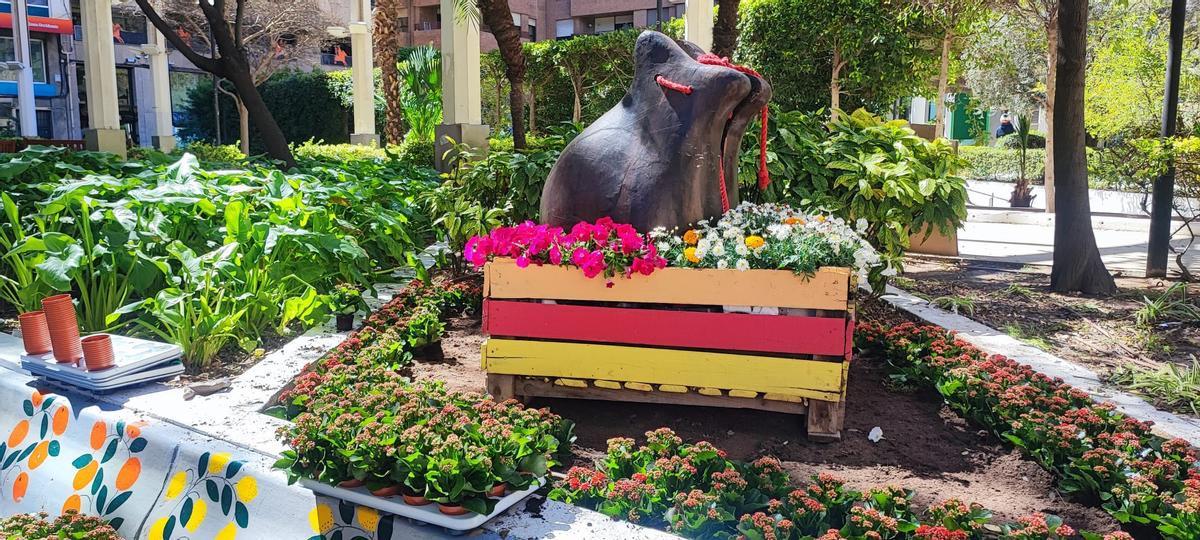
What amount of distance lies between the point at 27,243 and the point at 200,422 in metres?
1.69

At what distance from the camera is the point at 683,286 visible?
329 cm

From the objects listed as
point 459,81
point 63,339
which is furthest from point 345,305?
point 459,81

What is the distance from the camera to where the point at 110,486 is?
9.93 feet

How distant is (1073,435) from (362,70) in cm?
1601

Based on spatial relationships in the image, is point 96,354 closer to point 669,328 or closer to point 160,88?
point 669,328

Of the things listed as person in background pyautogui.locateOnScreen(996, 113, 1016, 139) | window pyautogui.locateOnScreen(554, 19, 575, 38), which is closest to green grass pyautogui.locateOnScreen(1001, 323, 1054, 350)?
person in background pyautogui.locateOnScreen(996, 113, 1016, 139)

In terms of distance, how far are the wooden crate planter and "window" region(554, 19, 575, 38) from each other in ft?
139

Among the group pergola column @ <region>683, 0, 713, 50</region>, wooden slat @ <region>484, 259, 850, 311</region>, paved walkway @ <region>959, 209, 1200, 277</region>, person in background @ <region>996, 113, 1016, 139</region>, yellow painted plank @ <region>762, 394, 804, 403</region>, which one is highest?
pergola column @ <region>683, 0, 713, 50</region>

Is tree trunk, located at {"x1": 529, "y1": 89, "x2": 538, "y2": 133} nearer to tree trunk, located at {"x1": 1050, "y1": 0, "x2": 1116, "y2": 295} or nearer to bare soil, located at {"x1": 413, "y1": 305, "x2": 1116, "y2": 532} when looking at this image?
tree trunk, located at {"x1": 1050, "y1": 0, "x2": 1116, "y2": 295}

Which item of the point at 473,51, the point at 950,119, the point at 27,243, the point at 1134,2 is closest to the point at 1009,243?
the point at 473,51

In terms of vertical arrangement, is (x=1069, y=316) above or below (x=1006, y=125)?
below

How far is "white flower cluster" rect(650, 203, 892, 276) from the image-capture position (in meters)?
3.24

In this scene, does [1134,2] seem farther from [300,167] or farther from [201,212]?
[201,212]

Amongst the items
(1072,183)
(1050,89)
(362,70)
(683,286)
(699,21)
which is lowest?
(683,286)
